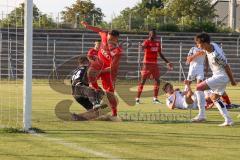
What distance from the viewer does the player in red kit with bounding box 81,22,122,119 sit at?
13531 mm

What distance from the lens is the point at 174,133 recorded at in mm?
11133

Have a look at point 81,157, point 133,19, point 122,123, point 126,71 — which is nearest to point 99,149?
point 81,157

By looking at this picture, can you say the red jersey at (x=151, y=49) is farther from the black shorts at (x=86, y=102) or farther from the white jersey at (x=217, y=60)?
the white jersey at (x=217, y=60)

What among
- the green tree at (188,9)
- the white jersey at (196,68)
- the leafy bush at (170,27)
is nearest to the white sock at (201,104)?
the white jersey at (196,68)

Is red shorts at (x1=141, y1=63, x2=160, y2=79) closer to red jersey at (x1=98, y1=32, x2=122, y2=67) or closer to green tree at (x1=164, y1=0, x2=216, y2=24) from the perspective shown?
red jersey at (x1=98, y1=32, x2=122, y2=67)

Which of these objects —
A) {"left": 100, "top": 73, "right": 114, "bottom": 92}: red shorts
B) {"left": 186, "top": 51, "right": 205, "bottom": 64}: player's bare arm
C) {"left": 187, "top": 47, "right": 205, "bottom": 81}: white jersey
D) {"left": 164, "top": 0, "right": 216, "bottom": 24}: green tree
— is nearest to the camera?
{"left": 100, "top": 73, "right": 114, "bottom": 92}: red shorts

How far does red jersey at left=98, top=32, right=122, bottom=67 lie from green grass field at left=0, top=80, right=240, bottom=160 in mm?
1494

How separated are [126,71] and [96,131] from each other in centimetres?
2461

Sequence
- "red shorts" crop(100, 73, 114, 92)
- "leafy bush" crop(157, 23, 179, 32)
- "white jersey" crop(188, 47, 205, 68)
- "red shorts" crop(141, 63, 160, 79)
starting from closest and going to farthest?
"red shorts" crop(100, 73, 114, 92) < "white jersey" crop(188, 47, 205, 68) < "red shorts" crop(141, 63, 160, 79) < "leafy bush" crop(157, 23, 179, 32)

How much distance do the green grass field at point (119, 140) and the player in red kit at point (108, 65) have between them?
875 mm

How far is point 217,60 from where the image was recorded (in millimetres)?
12367

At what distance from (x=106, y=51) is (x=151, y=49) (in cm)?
619

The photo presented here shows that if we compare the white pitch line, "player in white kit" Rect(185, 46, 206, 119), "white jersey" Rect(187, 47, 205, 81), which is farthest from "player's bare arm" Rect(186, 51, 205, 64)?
the white pitch line

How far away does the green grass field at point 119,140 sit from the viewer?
8.51 m
